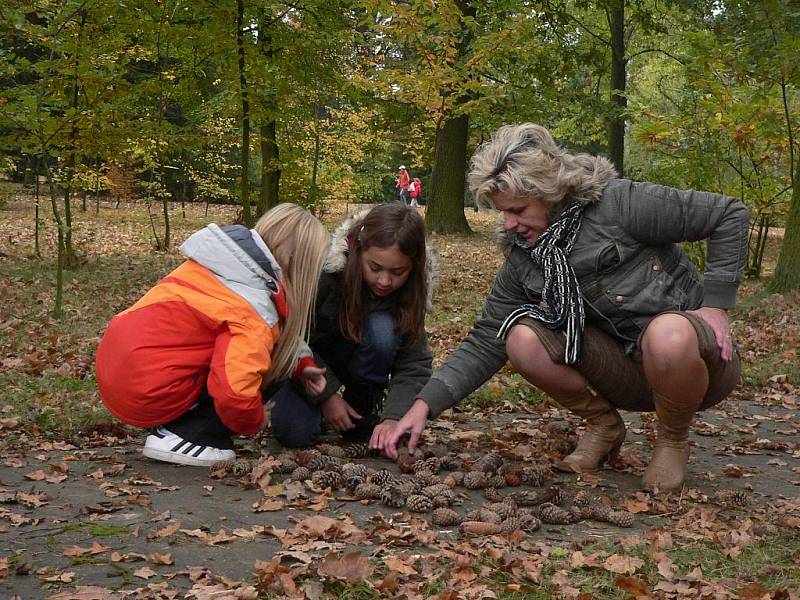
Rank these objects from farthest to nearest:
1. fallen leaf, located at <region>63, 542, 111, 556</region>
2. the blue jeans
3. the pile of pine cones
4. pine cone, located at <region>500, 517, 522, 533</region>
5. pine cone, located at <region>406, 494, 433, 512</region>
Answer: the blue jeans, pine cone, located at <region>406, 494, 433, 512</region>, the pile of pine cones, pine cone, located at <region>500, 517, 522, 533</region>, fallen leaf, located at <region>63, 542, 111, 556</region>

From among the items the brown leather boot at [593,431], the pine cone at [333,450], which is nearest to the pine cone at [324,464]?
the pine cone at [333,450]

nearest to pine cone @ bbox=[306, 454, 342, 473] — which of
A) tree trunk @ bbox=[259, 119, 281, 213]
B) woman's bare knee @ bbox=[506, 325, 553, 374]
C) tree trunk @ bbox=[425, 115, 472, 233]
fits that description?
woman's bare knee @ bbox=[506, 325, 553, 374]

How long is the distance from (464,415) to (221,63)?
7.08 meters

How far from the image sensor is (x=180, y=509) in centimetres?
325

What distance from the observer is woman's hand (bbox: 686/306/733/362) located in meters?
3.62

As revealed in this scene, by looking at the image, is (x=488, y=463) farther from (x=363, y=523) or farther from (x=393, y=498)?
(x=363, y=523)

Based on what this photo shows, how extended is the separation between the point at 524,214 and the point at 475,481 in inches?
A: 46.2

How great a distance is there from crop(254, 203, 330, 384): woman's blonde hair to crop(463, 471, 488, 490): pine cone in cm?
94

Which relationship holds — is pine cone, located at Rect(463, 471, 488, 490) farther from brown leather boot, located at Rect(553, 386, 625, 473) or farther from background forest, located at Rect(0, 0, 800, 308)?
background forest, located at Rect(0, 0, 800, 308)

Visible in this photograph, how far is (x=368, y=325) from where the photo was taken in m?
4.33

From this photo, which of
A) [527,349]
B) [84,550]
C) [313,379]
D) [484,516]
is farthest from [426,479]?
[84,550]

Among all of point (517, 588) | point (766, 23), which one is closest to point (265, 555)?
point (517, 588)

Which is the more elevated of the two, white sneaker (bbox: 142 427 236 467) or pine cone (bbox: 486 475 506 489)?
white sneaker (bbox: 142 427 236 467)

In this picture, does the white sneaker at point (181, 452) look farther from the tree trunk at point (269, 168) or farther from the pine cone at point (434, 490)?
the tree trunk at point (269, 168)
